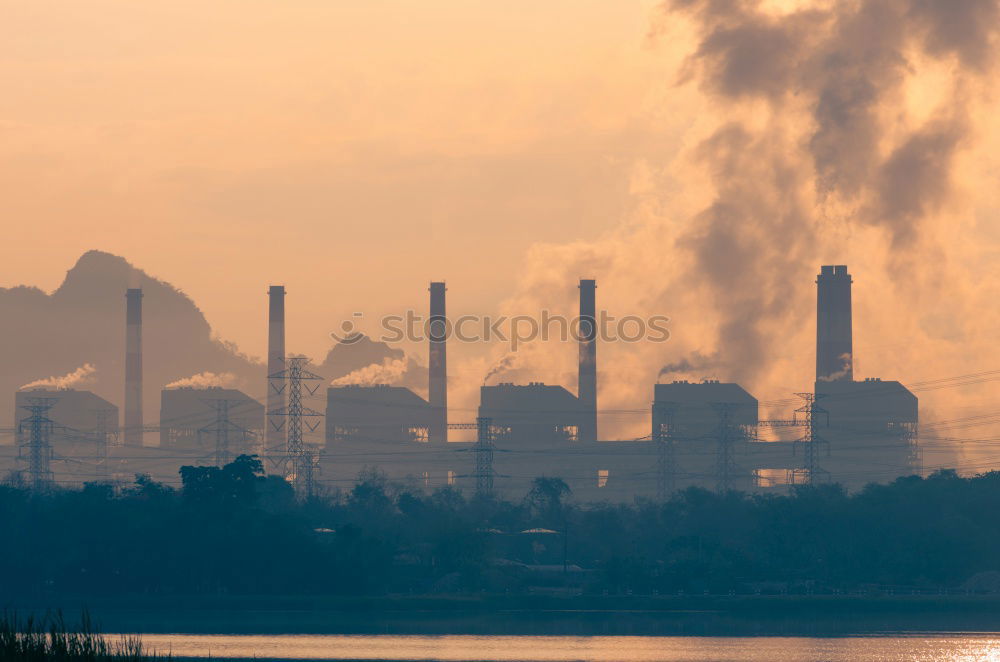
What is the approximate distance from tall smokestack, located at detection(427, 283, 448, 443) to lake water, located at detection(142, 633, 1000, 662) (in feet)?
335

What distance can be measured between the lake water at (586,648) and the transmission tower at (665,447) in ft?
233

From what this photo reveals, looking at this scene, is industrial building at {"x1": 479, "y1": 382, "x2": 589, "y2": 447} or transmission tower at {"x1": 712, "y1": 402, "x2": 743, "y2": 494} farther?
industrial building at {"x1": 479, "y1": 382, "x2": 589, "y2": 447}

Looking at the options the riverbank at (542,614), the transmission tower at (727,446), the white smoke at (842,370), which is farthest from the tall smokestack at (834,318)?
the riverbank at (542,614)

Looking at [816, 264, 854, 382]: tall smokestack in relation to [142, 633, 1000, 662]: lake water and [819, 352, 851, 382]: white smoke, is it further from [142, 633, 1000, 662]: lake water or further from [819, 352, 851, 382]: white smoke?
[142, 633, 1000, 662]: lake water

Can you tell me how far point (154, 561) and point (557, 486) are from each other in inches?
1548

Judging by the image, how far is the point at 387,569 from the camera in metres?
95.8

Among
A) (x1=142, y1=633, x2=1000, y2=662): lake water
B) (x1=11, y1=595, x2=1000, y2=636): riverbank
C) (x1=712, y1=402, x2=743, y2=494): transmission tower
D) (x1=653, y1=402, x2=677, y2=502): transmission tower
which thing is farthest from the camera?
(x1=653, y1=402, x2=677, y2=502): transmission tower

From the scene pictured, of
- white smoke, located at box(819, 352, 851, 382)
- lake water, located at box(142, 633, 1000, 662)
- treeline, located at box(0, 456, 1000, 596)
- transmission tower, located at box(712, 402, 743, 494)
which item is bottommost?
lake water, located at box(142, 633, 1000, 662)

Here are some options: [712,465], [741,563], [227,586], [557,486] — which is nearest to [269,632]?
[227,586]

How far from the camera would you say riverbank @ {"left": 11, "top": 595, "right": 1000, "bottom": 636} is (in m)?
84.1

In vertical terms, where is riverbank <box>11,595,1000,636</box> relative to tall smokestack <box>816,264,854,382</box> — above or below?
below

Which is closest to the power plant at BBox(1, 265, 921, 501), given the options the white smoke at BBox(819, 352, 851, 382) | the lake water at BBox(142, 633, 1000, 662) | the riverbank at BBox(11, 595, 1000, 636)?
the white smoke at BBox(819, 352, 851, 382)

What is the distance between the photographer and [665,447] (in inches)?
6294

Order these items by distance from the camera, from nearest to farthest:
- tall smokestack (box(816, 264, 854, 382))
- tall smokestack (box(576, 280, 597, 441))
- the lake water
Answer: the lake water
tall smokestack (box(816, 264, 854, 382))
tall smokestack (box(576, 280, 597, 441))
